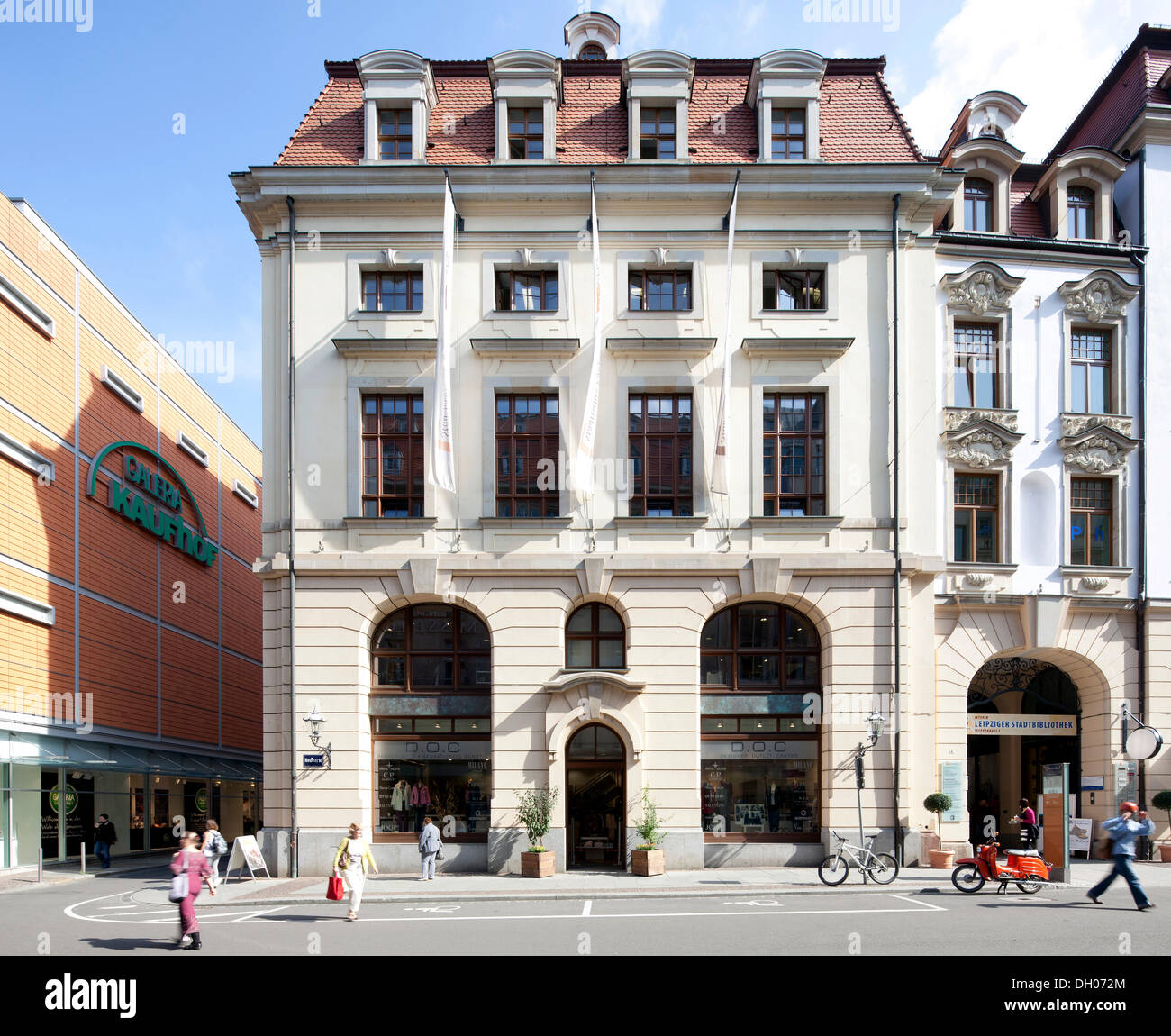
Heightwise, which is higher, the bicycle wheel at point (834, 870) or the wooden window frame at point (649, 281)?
Answer: the wooden window frame at point (649, 281)

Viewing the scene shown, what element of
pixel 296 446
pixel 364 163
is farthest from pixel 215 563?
pixel 364 163

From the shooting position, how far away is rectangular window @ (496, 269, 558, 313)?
84.0 ft

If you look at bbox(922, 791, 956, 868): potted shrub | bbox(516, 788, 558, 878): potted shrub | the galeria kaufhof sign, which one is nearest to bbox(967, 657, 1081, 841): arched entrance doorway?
bbox(922, 791, 956, 868): potted shrub

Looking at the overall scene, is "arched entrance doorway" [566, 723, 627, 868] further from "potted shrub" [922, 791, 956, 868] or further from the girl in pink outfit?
the girl in pink outfit

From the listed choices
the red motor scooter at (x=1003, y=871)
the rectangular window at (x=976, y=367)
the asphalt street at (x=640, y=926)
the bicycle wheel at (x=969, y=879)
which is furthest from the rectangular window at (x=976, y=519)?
the asphalt street at (x=640, y=926)

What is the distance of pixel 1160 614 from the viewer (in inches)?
1042

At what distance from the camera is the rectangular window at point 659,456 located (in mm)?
24984

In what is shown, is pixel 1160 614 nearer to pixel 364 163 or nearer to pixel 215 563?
pixel 364 163

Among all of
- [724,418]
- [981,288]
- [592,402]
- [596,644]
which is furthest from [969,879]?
[981,288]

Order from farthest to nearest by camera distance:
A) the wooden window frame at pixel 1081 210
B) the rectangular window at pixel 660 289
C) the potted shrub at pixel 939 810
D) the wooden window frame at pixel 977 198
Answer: the wooden window frame at pixel 1081 210 < the wooden window frame at pixel 977 198 < the rectangular window at pixel 660 289 < the potted shrub at pixel 939 810

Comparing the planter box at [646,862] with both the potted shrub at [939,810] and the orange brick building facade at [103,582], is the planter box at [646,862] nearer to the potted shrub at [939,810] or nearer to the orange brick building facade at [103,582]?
the potted shrub at [939,810]

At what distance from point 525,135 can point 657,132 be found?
11.1ft

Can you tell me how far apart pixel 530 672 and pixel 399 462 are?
607 centimetres

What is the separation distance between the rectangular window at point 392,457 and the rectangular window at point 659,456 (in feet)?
17.3
